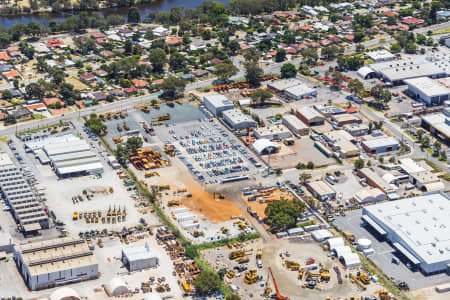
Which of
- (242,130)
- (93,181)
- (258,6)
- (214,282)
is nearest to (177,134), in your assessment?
(242,130)

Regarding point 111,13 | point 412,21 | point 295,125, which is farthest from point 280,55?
point 111,13

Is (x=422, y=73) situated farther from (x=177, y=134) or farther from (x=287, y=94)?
(x=177, y=134)

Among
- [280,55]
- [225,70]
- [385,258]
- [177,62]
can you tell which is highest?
[225,70]

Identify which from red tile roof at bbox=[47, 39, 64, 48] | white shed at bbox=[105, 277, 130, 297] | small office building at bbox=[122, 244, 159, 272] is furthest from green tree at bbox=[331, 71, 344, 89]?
white shed at bbox=[105, 277, 130, 297]

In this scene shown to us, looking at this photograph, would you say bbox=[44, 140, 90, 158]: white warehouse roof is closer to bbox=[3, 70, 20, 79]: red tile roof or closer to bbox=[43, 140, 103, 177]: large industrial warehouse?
bbox=[43, 140, 103, 177]: large industrial warehouse

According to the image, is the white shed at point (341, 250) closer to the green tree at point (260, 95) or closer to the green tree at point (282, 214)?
the green tree at point (282, 214)

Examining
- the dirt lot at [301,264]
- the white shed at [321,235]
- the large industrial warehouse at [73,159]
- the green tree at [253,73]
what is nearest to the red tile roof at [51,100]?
the large industrial warehouse at [73,159]

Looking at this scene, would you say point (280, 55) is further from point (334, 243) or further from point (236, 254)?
point (236, 254)
